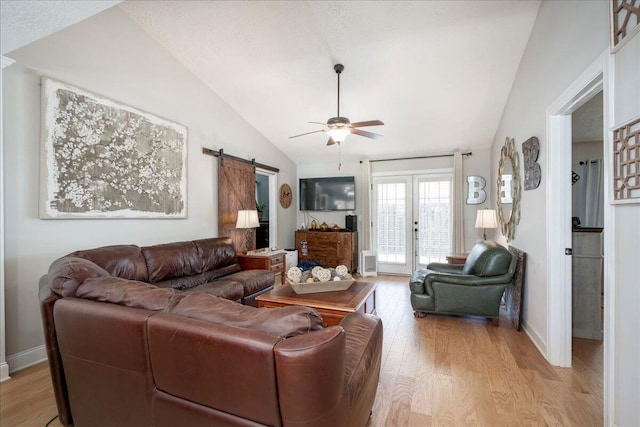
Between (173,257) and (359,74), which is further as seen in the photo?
(359,74)

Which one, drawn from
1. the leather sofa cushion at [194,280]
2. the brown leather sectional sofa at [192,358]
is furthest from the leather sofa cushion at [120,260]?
the brown leather sectional sofa at [192,358]

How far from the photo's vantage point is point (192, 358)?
1.07 metres

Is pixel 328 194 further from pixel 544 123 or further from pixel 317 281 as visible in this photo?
pixel 544 123

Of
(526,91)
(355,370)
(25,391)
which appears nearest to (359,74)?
(526,91)

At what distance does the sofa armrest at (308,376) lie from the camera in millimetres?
901

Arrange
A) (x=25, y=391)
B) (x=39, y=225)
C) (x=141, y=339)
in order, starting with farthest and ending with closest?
(x=39, y=225)
(x=25, y=391)
(x=141, y=339)

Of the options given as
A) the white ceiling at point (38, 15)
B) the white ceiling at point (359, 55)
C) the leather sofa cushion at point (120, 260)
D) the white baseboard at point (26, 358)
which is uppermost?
the white ceiling at point (359, 55)

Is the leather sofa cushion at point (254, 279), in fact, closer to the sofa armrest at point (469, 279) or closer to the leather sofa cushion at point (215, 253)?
the leather sofa cushion at point (215, 253)

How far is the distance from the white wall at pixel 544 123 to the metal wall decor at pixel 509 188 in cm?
18

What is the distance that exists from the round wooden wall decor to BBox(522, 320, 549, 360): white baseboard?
14.5 ft

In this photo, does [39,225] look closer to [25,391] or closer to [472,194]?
[25,391]

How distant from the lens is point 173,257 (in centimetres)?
314

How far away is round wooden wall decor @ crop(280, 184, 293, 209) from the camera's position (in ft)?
19.5

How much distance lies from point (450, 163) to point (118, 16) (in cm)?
539
